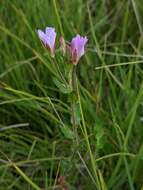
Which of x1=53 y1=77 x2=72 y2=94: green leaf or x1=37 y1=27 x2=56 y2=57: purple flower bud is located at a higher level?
x1=37 y1=27 x2=56 y2=57: purple flower bud

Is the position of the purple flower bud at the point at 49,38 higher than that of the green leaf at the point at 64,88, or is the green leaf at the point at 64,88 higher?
the purple flower bud at the point at 49,38

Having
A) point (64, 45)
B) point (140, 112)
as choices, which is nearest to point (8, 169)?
point (140, 112)

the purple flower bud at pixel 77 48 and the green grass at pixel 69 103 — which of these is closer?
the purple flower bud at pixel 77 48

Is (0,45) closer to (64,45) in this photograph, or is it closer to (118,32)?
(118,32)

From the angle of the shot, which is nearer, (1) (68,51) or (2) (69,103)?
(1) (68,51)

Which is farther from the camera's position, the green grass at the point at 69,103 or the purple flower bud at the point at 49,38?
the green grass at the point at 69,103

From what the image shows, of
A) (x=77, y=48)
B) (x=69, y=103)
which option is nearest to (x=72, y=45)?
(x=77, y=48)

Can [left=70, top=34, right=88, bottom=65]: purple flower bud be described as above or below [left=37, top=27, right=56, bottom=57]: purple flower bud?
below

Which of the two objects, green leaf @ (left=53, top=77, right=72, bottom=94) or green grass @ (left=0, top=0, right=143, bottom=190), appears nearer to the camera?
green leaf @ (left=53, top=77, right=72, bottom=94)

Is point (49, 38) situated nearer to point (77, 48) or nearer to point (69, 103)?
point (77, 48)

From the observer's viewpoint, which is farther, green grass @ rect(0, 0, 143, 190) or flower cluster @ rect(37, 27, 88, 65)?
green grass @ rect(0, 0, 143, 190)
